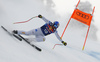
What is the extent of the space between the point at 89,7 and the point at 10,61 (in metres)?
43.2

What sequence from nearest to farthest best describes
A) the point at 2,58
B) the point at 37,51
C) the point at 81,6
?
the point at 2,58 < the point at 37,51 < the point at 81,6

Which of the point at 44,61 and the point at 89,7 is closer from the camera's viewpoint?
the point at 44,61

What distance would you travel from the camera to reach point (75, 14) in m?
8.21

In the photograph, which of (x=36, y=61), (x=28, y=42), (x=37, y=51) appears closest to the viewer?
(x=36, y=61)

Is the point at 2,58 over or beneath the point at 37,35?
over

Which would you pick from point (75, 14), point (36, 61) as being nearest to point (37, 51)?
point (36, 61)

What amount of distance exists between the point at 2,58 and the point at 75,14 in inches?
229

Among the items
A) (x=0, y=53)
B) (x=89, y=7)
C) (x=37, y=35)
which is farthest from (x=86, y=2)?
(x=0, y=53)

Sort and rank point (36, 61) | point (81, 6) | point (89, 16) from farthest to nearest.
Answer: point (81, 6) < point (89, 16) < point (36, 61)

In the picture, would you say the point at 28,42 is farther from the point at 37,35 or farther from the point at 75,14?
the point at 75,14

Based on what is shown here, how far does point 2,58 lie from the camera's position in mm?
3254

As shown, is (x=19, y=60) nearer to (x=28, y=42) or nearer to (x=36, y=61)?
(x=36, y=61)

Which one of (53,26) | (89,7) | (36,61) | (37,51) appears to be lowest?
(89,7)

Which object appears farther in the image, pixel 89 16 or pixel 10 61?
pixel 89 16
